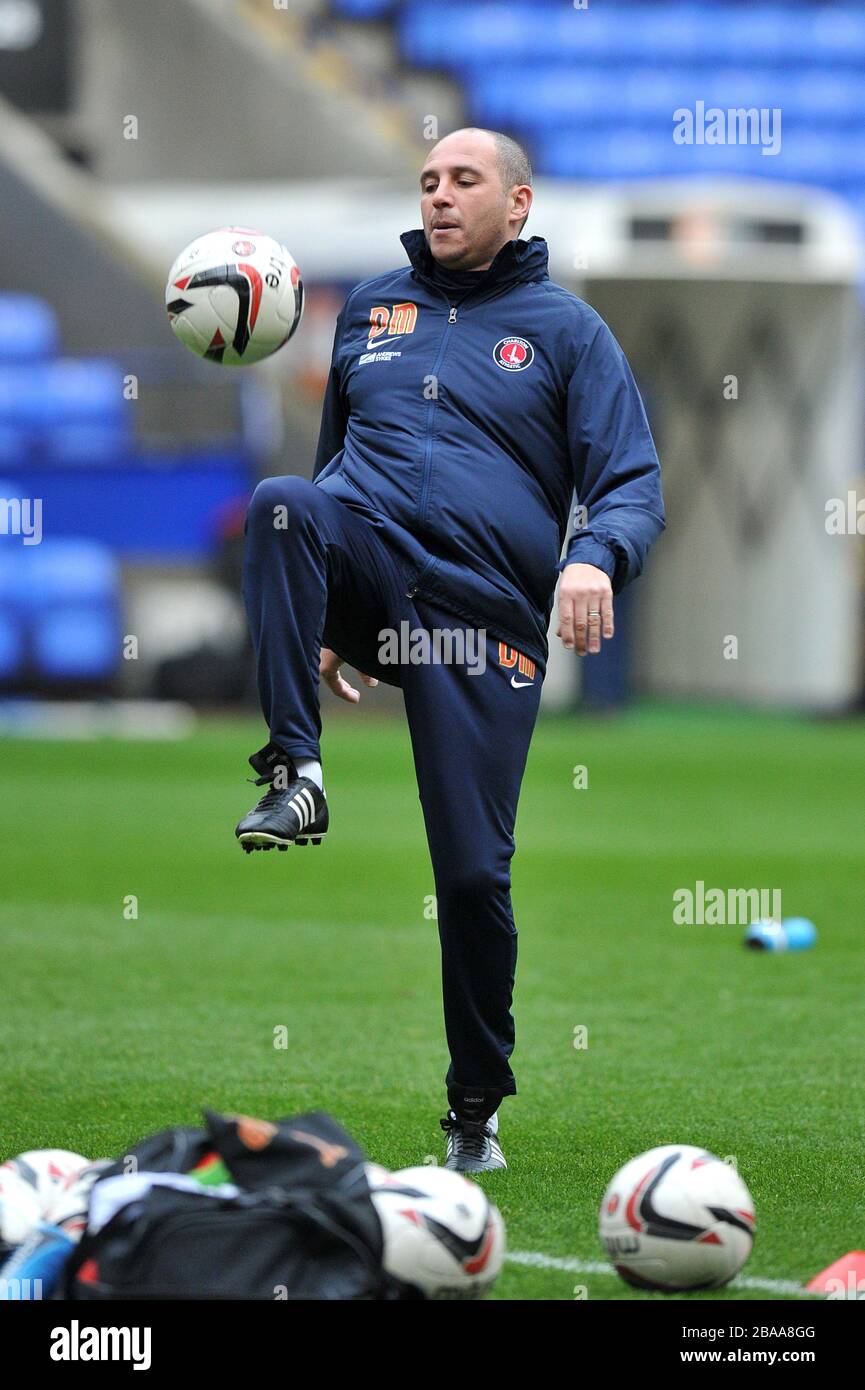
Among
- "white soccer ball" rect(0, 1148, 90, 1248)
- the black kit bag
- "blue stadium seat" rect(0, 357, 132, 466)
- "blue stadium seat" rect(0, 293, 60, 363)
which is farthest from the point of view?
"blue stadium seat" rect(0, 293, 60, 363)

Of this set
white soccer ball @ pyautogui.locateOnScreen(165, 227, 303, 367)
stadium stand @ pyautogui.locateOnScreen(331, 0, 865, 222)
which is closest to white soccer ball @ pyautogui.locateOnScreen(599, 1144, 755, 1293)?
white soccer ball @ pyautogui.locateOnScreen(165, 227, 303, 367)

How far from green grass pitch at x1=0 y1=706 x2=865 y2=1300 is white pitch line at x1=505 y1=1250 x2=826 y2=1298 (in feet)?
0.07

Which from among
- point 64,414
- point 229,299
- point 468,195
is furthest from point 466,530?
point 64,414

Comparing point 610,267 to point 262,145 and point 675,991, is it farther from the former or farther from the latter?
point 675,991

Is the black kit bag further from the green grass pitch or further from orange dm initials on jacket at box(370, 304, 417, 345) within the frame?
orange dm initials on jacket at box(370, 304, 417, 345)

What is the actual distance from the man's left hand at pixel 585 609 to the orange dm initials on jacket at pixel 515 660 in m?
0.39

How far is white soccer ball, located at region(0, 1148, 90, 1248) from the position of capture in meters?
3.64

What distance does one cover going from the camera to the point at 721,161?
25812 millimetres

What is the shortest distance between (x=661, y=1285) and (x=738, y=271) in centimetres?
1853

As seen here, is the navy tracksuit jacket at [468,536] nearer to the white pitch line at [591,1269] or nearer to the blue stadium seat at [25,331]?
the white pitch line at [591,1269]

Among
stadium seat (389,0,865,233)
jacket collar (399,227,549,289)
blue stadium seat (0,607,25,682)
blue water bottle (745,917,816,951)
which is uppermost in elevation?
stadium seat (389,0,865,233)

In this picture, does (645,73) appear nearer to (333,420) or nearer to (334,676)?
(333,420)

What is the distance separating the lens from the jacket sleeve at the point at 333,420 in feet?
16.1

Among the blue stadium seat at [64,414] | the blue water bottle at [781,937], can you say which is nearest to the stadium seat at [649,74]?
the blue stadium seat at [64,414]
